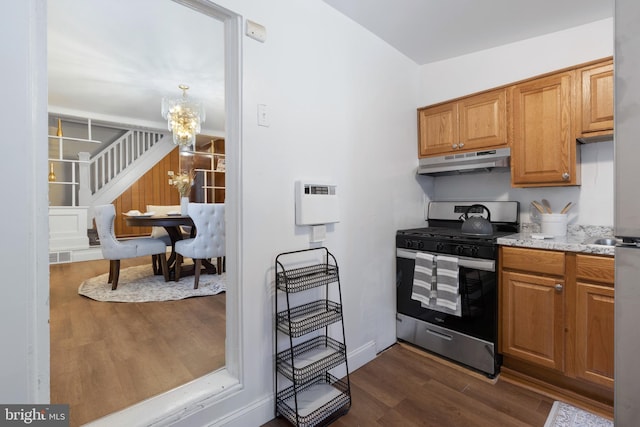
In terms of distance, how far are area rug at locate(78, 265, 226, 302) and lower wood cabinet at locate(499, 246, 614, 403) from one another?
9.48 feet

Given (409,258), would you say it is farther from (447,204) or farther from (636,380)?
(636,380)

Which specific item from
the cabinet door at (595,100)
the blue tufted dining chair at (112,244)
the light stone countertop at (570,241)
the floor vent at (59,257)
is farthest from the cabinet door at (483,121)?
the floor vent at (59,257)

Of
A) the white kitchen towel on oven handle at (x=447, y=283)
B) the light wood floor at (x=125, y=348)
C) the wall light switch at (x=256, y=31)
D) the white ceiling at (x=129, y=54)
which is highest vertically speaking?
the white ceiling at (x=129, y=54)

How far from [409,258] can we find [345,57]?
1.62 m

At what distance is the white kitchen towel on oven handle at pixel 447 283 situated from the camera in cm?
210

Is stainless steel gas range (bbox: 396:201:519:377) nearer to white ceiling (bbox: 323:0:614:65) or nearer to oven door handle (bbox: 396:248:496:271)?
oven door handle (bbox: 396:248:496:271)

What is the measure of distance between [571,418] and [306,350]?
1510 mm

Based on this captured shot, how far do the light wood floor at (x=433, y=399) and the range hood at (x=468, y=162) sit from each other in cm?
156

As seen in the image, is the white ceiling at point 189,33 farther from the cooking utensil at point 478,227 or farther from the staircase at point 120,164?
the staircase at point 120,164

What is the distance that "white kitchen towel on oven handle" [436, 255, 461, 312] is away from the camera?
6.89ft

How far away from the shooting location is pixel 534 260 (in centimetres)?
189

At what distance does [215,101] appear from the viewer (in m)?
4.91

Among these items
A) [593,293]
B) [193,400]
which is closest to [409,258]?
[593,293]
